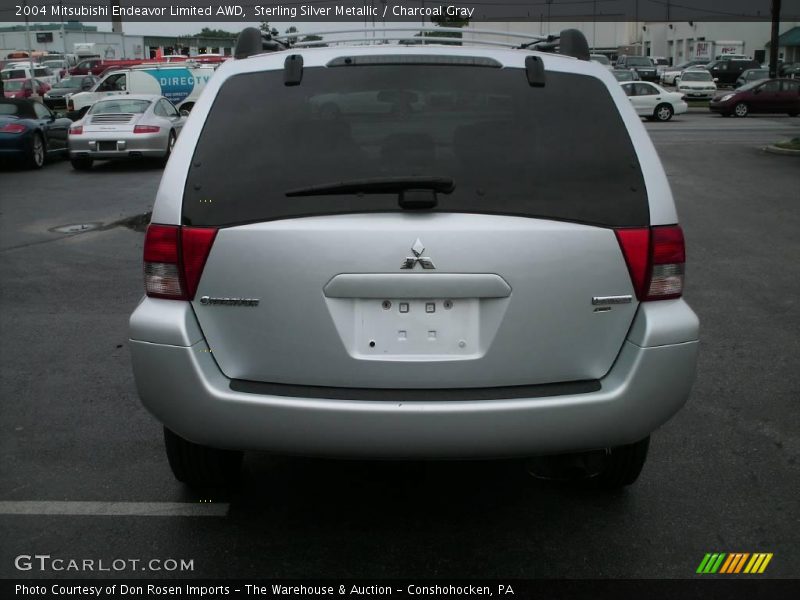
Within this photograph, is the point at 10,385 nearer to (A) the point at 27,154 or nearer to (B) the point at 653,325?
(B) the point at 653,325

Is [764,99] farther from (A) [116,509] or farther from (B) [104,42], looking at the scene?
(B) [104,42]

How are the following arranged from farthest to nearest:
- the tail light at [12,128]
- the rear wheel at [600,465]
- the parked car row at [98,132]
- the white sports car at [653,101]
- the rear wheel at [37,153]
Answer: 1. the white sports car at [653,101]
2. the rear wheel at [37,153]
3. the parked car row at [98,132]
4. the tail light at [12,128]
5. the rear wheel at [600,465]

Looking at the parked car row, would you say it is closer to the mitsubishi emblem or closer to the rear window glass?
the rear window glass

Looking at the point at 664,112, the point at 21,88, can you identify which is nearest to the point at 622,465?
the point at 664,112

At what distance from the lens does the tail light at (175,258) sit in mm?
3303

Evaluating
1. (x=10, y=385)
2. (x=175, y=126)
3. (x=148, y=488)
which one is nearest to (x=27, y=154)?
(x=175, y=126)

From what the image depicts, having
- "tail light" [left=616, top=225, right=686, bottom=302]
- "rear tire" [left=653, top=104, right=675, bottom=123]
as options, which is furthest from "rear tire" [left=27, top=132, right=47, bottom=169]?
"rear tire" [left=653, top=104, right=675, bottom=123]

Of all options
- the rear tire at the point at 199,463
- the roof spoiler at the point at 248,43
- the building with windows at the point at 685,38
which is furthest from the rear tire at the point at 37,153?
the building with windows at the point at 685,38

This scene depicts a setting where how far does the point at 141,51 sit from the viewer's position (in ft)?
242

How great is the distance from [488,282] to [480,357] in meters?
0.26

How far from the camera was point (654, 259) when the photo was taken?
3359 millimetres

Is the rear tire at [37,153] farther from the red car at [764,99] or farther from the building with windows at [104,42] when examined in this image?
the building with windows at [104,42]

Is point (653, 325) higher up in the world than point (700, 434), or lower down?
higher up

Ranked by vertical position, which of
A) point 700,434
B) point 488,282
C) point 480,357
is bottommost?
point 700,434
